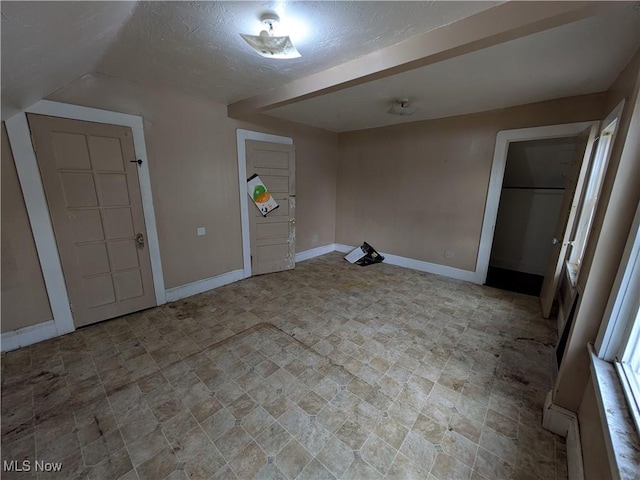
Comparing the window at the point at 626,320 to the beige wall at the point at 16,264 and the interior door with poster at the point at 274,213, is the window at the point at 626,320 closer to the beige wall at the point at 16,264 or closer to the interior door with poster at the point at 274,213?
the interior door with poster at the point at 274,213

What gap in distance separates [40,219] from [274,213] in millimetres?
2520

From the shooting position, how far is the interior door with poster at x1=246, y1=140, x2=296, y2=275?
3.75m

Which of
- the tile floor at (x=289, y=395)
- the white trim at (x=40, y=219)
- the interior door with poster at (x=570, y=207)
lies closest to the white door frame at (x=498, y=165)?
the interior door with poster at (x=570, y=207)

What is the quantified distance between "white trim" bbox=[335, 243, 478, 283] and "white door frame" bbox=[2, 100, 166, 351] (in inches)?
156

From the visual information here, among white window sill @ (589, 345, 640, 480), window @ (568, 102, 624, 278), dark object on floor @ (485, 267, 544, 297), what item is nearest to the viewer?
white window sill @ (589, 345, 640, 480)

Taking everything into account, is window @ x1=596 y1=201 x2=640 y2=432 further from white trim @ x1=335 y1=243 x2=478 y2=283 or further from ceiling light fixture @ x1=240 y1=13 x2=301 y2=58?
white trim @ x1=335 y1=243 x2=478 y2=283

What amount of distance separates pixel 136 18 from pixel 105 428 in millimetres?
2555

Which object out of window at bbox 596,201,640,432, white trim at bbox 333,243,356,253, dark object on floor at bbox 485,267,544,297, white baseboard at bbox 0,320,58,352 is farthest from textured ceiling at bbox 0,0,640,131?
white trim at bbox 333,243,356,253

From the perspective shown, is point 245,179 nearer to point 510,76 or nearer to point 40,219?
point 40,219

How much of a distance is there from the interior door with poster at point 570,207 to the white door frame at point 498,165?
261 mm

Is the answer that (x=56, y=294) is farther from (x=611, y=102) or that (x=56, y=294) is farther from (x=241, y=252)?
(x=611, y=102)

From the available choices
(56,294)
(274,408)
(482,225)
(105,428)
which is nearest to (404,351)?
(274,408)

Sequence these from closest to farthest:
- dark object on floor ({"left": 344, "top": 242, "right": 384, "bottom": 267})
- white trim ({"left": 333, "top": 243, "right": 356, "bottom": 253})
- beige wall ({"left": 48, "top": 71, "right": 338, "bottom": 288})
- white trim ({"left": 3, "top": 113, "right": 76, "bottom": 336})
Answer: white trim ({"left": 3, "top": 113, "right": 76, "bottom": 336}) < beige wall ({"left": 48, "top": 71, "right": 338, "bottom": 288}) < dark object on floor ({"left": 344, "top": 242, "right": 384, "bottom": 267}) < white trim ({"left": 333, "top": 243, "right": 356, "bottom": 253})

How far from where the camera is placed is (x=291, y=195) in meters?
4.14
